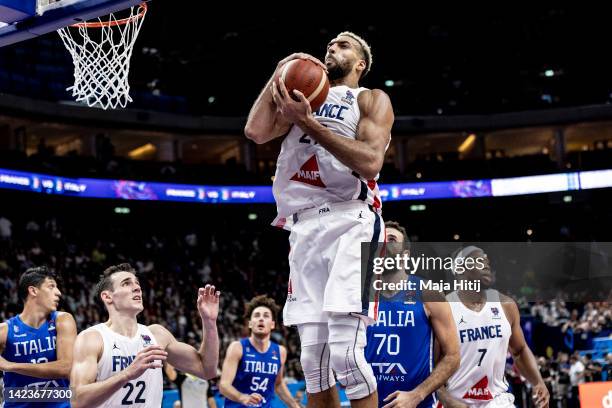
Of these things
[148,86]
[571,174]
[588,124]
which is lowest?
[571,174]

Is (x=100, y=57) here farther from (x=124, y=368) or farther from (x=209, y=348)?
(x=209, y=348)

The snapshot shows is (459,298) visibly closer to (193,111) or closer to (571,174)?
(571,174)

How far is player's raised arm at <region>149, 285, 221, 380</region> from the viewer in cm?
466

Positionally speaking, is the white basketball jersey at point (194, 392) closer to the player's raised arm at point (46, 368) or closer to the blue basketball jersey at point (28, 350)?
the blue basketball jersey at point (28, 350)

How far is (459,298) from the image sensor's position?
5.91 meters

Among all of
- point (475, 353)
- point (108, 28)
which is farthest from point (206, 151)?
point (475, 353)

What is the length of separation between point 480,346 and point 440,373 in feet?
3.95

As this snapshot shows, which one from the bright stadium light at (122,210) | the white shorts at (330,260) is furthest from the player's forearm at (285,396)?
the bright stadium light at (122,210)

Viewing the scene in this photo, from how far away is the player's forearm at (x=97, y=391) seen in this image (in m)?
4.59

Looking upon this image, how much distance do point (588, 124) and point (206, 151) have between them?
14.2 meters

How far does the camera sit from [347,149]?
358cm

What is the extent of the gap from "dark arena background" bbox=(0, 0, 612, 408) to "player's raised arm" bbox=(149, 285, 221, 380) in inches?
613

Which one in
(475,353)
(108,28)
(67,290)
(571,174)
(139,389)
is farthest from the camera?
(571,174)

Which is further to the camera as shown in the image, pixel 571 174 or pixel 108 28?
pixel 571 174
